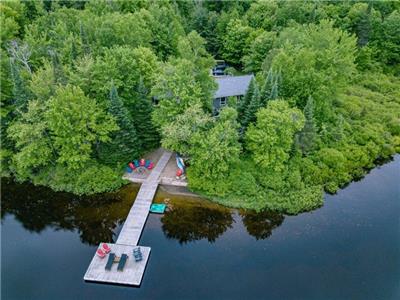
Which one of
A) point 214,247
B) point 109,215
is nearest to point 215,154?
point 214,247

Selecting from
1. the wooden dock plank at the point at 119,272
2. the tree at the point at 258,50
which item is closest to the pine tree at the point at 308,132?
the tree at the point at 258,50

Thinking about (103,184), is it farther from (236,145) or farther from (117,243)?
(236,145)

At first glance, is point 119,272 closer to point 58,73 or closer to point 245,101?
point 245,101

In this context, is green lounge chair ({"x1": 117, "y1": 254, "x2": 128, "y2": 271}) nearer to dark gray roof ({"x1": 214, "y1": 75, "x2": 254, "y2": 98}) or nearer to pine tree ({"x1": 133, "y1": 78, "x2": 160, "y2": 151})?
pine tree ({"x1": 133, "y1": 78, "x2": 160, "y2": 151})

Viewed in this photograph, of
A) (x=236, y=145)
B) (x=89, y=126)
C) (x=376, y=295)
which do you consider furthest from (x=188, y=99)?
(x=376, y=295)

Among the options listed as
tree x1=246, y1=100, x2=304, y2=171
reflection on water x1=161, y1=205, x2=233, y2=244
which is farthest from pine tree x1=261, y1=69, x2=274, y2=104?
Result: reflection on water x1=161, y1=205, x2=233, y2=244
